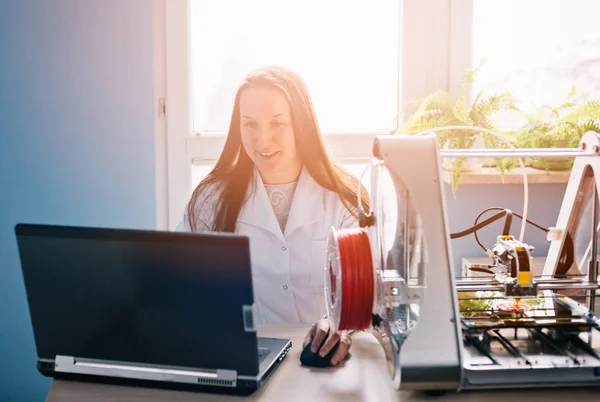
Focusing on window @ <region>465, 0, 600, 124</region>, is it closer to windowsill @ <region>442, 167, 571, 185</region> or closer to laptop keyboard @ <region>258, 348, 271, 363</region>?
windowsill @ <region>442, 167, 571, 185</region>

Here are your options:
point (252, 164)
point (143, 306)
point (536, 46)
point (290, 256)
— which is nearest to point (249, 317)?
point (143, 306)

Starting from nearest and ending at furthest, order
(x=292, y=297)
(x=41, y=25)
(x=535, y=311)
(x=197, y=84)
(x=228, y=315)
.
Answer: (x=228, y=315), (x=535, y=311), (x=292, y=297), (x=41, y=25), (x=197, y=84)

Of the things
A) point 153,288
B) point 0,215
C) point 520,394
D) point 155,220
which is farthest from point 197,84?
point 520,394

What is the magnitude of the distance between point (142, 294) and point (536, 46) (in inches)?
88.5

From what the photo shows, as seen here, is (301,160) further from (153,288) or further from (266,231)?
(153,288)

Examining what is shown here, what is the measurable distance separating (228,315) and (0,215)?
6.27ft

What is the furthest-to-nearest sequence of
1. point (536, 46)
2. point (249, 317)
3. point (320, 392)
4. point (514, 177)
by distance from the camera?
point (536, 46), point (514, 177), point (320, 392), point (249, 317)

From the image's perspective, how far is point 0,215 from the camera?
2869mm

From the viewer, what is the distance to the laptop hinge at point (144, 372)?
4.37 ft

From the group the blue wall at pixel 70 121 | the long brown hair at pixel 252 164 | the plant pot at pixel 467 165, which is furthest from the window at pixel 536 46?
the blue wall at pixel 70 121

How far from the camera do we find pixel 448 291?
1.31 meters

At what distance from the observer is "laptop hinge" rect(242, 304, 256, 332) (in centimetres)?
126

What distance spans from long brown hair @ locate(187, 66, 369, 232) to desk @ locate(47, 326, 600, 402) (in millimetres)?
804

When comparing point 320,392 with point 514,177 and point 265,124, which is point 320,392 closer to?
point 265,124
